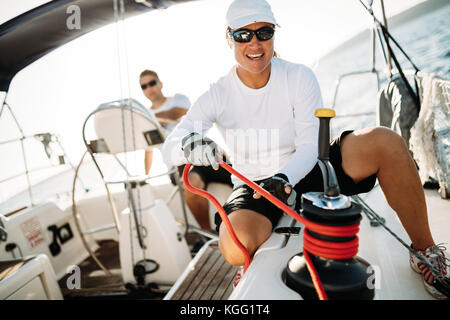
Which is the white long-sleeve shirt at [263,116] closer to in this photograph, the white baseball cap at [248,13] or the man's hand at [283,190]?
the white baseball cap at [248,13]

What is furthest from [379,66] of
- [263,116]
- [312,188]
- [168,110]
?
[312,188]

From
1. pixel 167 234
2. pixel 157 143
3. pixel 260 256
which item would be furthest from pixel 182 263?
pixel 260 256

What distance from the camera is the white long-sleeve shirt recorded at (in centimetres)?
119

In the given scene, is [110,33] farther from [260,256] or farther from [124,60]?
[260,256]

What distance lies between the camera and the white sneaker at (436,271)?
742 mm

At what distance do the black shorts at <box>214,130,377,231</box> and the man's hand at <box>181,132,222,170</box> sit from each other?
0.79 feet

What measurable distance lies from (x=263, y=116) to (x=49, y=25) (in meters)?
1.17

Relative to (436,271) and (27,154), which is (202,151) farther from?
(27,154)

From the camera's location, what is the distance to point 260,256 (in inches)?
34.6

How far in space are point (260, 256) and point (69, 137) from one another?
1507 millimetres

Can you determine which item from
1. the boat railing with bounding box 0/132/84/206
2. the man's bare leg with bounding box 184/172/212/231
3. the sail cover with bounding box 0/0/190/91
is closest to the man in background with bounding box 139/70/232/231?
the man's bare leg with bounding box 184/172/212/231

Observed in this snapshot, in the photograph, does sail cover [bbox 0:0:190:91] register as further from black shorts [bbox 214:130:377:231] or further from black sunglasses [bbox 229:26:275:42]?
black shorts [bbox 214:130:377:231]

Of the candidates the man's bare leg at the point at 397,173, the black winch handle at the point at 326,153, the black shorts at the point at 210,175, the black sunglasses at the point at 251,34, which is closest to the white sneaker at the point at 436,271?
the man's bare leg at the point at 397,173

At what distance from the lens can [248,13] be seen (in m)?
1.10
